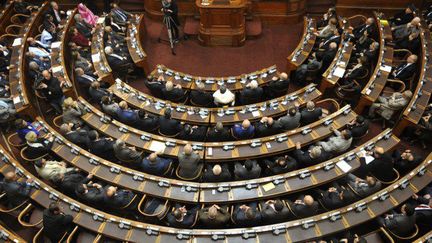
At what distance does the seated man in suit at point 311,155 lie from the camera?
7.32 meters

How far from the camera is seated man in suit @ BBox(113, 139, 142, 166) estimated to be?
7.38 m

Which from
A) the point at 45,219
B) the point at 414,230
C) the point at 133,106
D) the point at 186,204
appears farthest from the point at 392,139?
the point at 45,219

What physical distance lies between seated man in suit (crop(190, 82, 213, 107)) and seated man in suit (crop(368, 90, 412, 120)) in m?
3.85

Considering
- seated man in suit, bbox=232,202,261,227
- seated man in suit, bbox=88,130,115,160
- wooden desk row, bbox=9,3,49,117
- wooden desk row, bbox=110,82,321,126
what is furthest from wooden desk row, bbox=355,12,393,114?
wooden desk row, bbox=9,3,49,117

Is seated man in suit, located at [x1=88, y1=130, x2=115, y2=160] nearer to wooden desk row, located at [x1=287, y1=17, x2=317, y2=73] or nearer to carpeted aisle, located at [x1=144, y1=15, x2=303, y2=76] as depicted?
carpeted aisle, located at [x1=144, y1=15, x2=303, y2=76]

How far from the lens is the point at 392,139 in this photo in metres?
7.57

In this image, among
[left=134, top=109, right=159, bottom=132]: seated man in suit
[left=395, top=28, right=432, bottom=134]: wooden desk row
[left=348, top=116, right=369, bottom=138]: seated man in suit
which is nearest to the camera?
[left=348, top=116, right=369, bottom=138]: seated man in suit

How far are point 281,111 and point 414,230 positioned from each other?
11.7 ft

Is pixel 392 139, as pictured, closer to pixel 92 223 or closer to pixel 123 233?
pixel 123 233

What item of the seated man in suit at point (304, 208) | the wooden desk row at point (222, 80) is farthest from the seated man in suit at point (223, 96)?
the seated man in suit at point (304, 208)

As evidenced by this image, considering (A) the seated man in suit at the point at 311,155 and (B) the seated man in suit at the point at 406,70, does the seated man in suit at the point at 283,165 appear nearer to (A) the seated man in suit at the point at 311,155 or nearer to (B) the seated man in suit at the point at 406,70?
(A) the seated man in suit at the point at 311,155

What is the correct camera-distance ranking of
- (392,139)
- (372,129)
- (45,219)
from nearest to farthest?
(45,219) → (392,139) → (372,129)

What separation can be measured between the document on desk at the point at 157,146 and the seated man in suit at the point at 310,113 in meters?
3.17

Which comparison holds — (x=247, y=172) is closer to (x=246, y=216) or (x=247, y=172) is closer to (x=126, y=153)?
(x=246, y=216)
